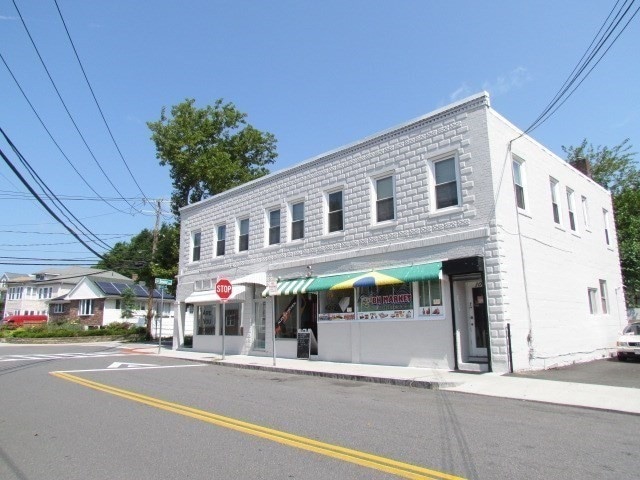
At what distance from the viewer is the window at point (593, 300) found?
59.5ft

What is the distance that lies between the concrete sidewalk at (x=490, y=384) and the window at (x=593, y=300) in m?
8.03

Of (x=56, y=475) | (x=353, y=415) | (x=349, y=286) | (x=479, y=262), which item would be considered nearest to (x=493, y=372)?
(x=479, y=262)

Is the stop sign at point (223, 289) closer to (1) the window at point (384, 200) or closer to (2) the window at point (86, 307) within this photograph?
(1) the window at point (384, 200)

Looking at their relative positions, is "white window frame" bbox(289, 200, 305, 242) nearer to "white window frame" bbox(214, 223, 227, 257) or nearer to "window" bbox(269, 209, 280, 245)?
"window" bbox(269, 209, 280, 245)

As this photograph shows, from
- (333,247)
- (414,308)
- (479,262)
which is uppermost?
(333,247)

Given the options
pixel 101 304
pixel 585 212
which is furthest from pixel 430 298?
pixel 101 304

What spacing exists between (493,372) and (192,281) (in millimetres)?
16444

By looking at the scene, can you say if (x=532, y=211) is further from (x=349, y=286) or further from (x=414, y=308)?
(x=349, y=286)

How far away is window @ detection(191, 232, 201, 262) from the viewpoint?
82.7 ft

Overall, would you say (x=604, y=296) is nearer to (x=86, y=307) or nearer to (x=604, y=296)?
(x=604, y=296)

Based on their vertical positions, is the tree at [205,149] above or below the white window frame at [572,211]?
above

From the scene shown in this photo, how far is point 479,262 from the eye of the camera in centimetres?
1312

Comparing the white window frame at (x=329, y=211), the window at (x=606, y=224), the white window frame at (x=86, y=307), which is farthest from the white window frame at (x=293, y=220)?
the white window frame at (x=86, y=307)

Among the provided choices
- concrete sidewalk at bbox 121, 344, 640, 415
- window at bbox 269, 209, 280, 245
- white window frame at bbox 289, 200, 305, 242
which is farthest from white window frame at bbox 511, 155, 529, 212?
window at bbox 269, 209, 280, 245
